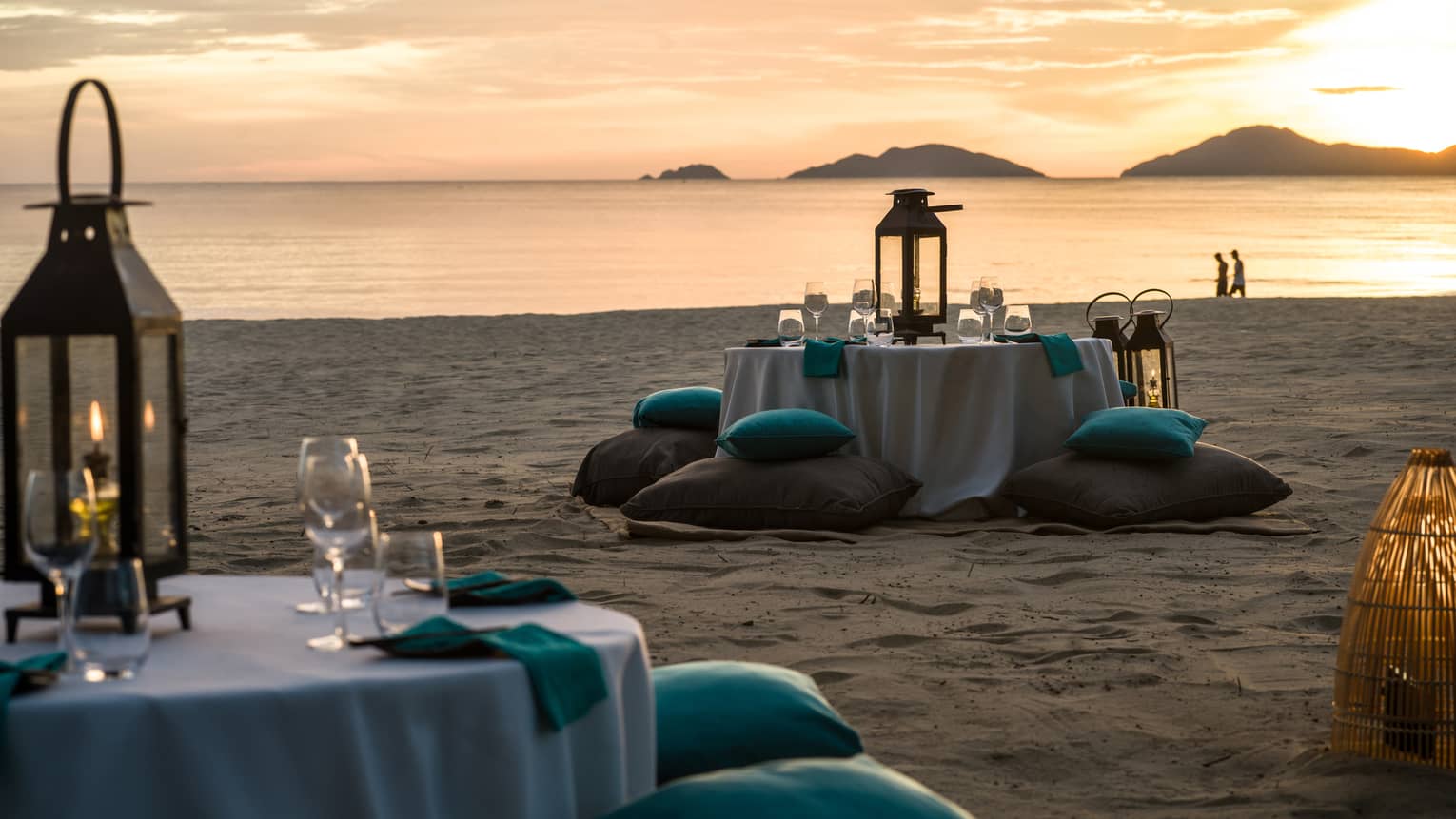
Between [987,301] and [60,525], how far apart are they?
18.5 feet

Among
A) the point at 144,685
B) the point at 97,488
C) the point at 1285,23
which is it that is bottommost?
the point at 144,685

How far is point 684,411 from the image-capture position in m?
7.79

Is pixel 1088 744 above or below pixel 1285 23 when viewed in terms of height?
below

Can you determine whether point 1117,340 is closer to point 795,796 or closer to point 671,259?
point 795,796

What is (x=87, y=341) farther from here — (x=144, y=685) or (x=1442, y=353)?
(x=1442, y=353)

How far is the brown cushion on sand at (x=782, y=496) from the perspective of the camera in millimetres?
6488

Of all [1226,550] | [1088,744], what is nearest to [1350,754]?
[1088,744]

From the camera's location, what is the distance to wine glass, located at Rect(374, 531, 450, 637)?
6.89 ft

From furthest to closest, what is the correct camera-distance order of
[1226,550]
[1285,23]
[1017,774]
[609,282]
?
[609,282], [1285,23], [1226,550], [1017,774]

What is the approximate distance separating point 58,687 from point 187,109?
63110mm

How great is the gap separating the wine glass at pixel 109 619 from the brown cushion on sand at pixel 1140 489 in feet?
16.8

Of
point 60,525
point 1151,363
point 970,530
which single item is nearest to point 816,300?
point 970,530

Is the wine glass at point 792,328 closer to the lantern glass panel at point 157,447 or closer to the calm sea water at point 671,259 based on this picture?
the lantern glass panel at point 157,447

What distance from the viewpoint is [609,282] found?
35.1 metres
